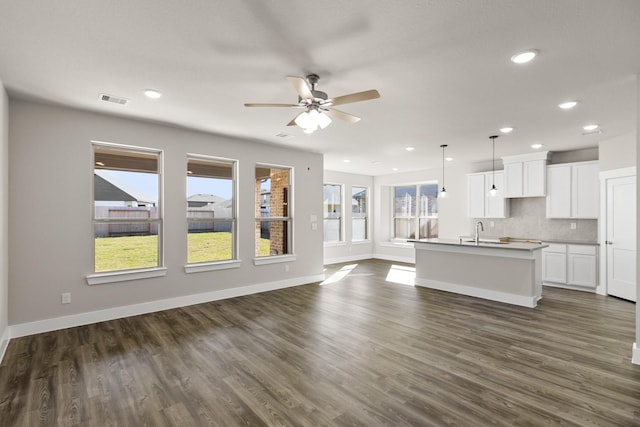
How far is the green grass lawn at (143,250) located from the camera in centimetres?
421

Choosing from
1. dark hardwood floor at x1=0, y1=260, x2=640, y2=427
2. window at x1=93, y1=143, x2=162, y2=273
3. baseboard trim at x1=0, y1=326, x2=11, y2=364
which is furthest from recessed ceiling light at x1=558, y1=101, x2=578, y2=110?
baseboard trim at x1=0, y1=326, x2=11, y2=364

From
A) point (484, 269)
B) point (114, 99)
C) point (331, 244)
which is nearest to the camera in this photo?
point (114, 99)

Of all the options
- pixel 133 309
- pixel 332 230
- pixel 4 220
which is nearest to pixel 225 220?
pixel 133 309

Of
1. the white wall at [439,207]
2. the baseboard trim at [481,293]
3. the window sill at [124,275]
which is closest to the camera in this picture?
the window sill at [124,275]

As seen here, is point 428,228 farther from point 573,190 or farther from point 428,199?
point 573,190

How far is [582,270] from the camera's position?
18.8 ft

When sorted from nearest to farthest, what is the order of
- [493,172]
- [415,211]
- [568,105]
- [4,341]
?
[4,341] → [568,105] → [493,172] → [415,211]

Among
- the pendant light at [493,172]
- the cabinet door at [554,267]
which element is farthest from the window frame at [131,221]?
the cabinet door at [554,267]

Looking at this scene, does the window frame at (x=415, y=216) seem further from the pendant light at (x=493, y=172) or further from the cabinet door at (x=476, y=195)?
the pendant light at (x=493, y=172)

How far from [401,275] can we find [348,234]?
2529mm

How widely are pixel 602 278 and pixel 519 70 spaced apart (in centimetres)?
475

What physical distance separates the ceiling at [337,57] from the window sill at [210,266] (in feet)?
7.08

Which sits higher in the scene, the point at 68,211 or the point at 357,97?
the point at 357,97

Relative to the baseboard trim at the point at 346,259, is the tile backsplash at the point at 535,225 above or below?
above
